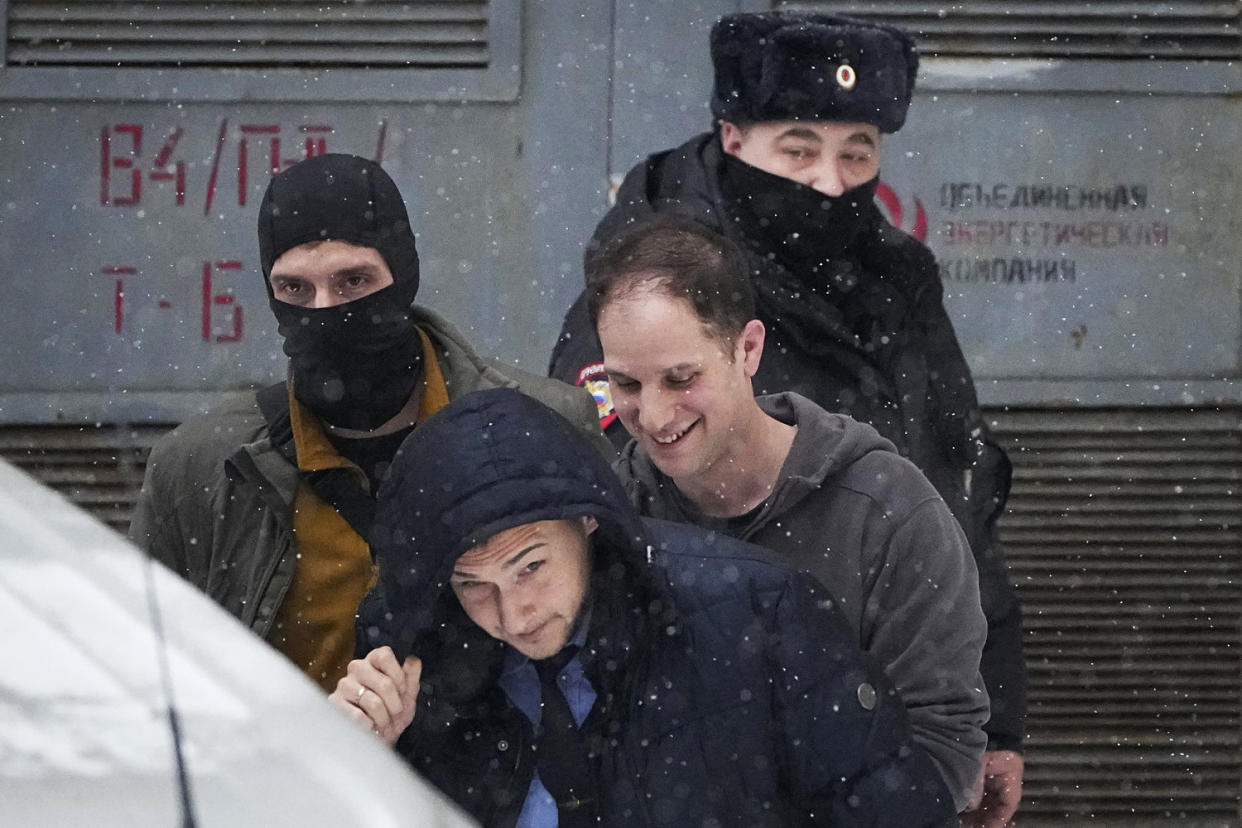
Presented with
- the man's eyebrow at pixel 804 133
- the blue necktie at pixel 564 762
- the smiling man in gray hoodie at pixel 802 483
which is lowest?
the blue necktie at pixel 564 762

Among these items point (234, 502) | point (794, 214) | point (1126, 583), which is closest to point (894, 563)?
point (794, 214)

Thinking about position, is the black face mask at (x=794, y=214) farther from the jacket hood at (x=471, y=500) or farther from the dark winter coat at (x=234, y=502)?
the jacket hood at (x=471, y=500)

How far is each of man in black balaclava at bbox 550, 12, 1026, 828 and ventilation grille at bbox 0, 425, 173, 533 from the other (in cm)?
198

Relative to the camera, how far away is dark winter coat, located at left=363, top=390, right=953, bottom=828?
2289mm

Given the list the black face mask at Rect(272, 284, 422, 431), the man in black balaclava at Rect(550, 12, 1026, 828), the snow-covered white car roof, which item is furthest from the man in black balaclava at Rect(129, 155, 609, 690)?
the snow-covered white car roof

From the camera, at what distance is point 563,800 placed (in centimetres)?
231

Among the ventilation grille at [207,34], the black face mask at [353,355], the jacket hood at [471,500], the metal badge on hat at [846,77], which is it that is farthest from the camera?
the ventilation grille at [207,34]

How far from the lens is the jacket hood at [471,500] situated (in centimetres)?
228

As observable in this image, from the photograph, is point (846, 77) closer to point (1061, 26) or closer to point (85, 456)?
point (1061, 26)

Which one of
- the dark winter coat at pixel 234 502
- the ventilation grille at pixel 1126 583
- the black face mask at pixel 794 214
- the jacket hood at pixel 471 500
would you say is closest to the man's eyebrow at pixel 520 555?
the jacket hood at pixel 471 500

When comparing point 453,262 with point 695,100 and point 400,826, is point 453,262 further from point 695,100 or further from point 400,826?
point 400,826

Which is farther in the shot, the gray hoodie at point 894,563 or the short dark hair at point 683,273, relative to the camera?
the short dark hair at point 683,273

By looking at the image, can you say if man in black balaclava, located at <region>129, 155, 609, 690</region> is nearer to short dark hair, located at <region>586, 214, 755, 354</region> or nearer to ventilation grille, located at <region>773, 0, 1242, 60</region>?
short dark hair, located at <region>586, 214, 755, 354</region>

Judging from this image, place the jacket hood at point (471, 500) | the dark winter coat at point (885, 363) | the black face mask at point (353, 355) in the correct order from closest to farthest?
1. the jacket hood at point (471, 500)
2. the black face mask at point (353, 355)
3. the dark winter coat at point (885, 363)
